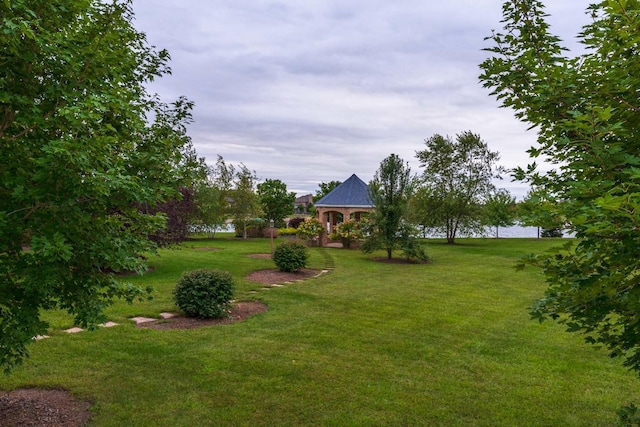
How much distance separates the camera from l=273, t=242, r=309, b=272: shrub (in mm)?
14570

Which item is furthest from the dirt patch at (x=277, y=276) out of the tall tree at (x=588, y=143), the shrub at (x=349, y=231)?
the tall tree at (x=588, y=143)

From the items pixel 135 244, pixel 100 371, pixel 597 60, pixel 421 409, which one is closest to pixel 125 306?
pixel 100 371

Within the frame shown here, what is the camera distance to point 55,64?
3.07 metres

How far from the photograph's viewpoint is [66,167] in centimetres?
274

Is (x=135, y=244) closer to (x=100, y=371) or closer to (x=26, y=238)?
(x=26, y=238)

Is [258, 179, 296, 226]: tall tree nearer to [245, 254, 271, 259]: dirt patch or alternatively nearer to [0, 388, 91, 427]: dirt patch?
[245, 254, 271, 259]: dirt patch

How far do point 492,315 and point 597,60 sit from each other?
25.2 ft

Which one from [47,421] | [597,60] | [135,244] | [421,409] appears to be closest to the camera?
[597,60]

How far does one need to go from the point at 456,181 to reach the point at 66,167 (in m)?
30.0

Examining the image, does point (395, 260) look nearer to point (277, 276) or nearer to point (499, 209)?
point (277, 276)

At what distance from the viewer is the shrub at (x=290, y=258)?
14570 mm

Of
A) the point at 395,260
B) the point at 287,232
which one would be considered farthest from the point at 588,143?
the point at 287,232

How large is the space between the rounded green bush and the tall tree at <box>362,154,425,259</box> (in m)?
12.3

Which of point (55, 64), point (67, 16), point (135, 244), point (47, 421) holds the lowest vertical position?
point (47, 421)
